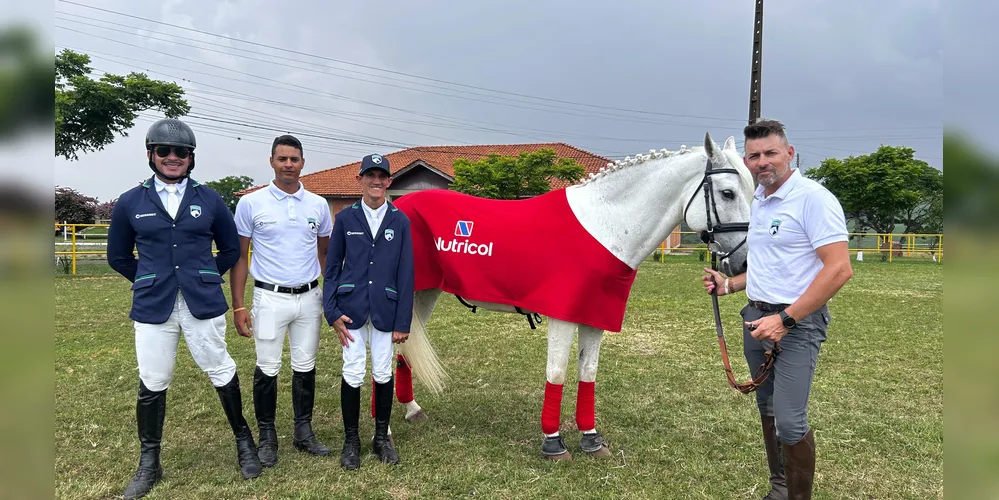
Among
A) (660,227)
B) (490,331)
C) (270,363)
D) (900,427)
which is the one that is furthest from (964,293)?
(490,331)

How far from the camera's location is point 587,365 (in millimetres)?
3549

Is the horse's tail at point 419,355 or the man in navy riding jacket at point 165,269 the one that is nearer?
Answer: the man in navy riding jacket at point 165,269

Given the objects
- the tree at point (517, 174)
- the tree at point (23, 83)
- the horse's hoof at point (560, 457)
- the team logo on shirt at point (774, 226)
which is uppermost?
the tree at point (517, 174)

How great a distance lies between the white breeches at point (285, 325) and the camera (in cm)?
322

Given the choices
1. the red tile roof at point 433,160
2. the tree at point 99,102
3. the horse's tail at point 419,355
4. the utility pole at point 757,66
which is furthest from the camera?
the red tile roof at point 433,160

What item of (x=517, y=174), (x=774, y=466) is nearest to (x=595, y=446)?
(x=774, y=466)

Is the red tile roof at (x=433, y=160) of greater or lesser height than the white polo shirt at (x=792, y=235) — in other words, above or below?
above

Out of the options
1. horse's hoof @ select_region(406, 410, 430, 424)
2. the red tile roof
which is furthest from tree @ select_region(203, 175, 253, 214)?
horse's hoof @ select_region(406, 410, 430, 424)

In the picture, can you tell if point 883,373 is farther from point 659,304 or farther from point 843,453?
point 659,304

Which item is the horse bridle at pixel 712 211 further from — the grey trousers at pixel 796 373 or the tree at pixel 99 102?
the tree at pixel 99 102

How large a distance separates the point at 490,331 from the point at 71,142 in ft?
65.3

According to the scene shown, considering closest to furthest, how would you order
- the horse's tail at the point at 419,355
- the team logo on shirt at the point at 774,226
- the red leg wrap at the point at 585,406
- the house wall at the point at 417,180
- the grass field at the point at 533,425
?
1. the team logo on shirt at the point at 774,226
2. the grass field at the point at 533,425
3. the red leg wrap at the point at 585,406
4. the horse's tail at the point at 419,355
5. the house wall at the point at 417,180

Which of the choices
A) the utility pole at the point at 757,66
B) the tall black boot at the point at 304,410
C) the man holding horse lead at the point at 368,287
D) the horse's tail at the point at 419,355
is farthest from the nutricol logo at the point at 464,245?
the utility pole at the point at 757,66

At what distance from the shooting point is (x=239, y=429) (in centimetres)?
320
